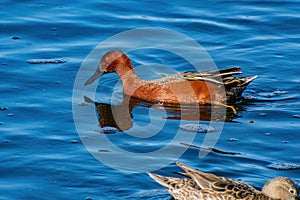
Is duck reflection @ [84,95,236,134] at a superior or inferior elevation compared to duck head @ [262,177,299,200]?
inferior

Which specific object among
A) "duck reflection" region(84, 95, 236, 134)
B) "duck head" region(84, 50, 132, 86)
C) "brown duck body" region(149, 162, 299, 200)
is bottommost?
"duck reflection" region(84, 95, 236, 134)

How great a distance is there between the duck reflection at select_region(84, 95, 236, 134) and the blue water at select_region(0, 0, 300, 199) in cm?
15

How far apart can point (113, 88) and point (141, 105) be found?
86 centimetres

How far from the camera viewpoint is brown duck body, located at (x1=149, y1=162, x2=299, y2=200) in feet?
27.1

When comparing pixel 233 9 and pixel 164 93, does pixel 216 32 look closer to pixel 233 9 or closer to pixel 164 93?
pixel 233 9

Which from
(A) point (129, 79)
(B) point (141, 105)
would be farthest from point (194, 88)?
(A) point (129, 79)

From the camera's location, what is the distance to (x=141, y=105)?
12.0 m

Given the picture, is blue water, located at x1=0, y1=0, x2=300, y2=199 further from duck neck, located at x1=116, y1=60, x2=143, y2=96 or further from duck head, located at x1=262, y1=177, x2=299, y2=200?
duck head, located at x1=262, y1=177, x2=299, y2=200

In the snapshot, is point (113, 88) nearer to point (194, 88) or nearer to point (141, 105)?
point (141, 105)

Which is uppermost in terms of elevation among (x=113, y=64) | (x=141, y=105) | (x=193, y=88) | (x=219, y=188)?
(x=113, y=64)

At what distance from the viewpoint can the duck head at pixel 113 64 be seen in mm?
12453

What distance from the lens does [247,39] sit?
14453 millimetres

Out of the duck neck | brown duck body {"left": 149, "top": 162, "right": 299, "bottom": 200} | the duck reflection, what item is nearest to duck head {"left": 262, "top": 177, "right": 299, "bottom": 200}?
brown duck body {"left": 149, "top": 162, "right": 299, "bottom": 200}

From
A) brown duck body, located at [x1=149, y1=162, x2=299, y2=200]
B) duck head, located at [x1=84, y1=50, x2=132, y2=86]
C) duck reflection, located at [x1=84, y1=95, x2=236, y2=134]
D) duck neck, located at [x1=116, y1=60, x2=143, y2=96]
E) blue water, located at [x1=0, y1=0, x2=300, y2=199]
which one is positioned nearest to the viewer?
brown duck body, located at [x1=149, y1=162, x2=299, y2=200]
